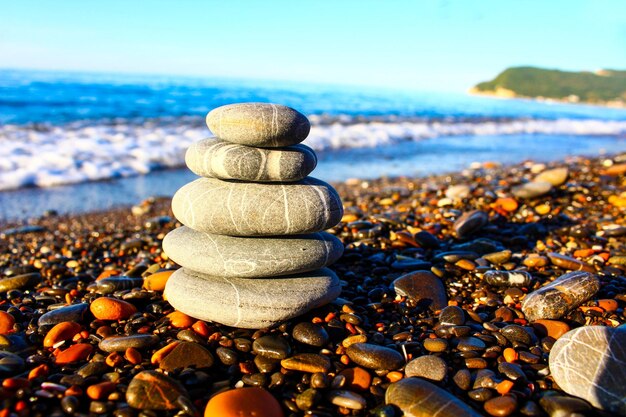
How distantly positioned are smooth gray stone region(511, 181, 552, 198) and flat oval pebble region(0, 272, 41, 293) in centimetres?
697

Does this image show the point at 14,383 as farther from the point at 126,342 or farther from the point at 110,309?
the point at 110,309

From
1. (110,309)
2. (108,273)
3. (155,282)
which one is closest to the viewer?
(110,309)

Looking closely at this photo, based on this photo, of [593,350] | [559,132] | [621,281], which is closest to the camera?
[593,350]

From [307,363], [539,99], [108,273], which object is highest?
[539,99]

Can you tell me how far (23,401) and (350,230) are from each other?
4109 mm

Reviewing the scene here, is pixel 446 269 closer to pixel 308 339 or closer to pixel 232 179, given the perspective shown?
pixel 308 339

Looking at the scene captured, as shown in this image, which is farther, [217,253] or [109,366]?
[217,253]

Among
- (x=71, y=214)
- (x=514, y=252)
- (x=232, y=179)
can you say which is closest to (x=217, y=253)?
(x=232, y=179)

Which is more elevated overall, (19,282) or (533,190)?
(533,190)

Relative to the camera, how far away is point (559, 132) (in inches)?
1054

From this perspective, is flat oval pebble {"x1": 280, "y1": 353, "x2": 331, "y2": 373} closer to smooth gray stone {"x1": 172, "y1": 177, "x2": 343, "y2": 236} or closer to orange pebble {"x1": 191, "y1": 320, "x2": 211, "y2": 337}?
orange pebble {"x1": 191, "y1": 320, "x2": 211, "y2": 337}

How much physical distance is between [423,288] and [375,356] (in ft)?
4.19

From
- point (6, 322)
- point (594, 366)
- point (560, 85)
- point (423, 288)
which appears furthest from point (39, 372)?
point (560, 85)

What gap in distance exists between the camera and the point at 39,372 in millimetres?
2750
